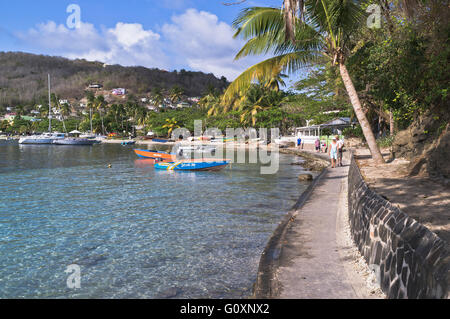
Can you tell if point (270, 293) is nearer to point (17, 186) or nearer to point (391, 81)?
point (391, 81)

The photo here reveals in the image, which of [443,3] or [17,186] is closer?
[443,3]

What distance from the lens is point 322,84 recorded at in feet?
125

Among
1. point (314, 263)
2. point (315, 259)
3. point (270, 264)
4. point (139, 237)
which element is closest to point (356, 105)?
point (315, 259)

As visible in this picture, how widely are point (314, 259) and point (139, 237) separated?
233 inches

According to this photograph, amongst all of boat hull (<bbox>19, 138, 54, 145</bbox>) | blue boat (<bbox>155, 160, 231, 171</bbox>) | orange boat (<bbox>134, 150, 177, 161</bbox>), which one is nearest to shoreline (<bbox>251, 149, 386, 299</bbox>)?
blue boat (<bbox>155, 160, 231, 171</bbox>)

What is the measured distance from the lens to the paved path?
513cm

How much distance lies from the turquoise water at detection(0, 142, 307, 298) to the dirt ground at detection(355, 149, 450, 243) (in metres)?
3.69

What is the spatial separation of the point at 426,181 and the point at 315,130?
132 feet

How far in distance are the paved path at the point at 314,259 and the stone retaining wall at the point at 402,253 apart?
0.59 meters

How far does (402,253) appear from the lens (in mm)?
4098

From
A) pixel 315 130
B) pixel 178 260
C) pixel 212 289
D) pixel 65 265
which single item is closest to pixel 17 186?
pixel 65 265

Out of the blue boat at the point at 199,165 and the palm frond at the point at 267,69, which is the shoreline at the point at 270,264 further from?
the blue boat at the point at 199,165

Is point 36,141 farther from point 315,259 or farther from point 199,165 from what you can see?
point 315,259

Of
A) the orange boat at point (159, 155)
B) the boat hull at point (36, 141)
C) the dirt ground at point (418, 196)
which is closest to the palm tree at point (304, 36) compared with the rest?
the dirt ground at point (418, 196)
